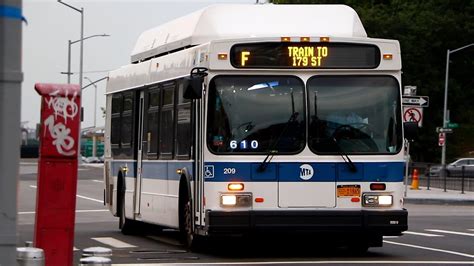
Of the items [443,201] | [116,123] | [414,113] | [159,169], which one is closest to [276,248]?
[159,169]

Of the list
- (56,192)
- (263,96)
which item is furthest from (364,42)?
(56,192)

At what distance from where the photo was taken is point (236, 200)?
1575 centimetres

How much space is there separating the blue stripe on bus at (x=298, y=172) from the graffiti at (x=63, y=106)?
655 cm

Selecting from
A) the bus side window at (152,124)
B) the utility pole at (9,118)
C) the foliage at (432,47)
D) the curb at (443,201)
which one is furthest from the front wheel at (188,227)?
the foliage at (432,47)

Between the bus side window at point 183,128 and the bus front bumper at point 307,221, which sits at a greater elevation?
the bus side window at point 183,128

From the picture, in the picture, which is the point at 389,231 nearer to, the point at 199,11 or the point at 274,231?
the point at 274,231

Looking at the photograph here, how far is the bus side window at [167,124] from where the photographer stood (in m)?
18.0

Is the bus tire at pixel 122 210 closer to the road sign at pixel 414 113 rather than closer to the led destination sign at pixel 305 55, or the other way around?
the led destination sign at pixel 305 55

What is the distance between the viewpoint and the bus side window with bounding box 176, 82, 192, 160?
55.3 feet

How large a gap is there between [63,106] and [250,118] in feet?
22.0

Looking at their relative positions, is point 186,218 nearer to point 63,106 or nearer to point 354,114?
point 354,114

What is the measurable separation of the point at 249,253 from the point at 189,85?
9.37 ft

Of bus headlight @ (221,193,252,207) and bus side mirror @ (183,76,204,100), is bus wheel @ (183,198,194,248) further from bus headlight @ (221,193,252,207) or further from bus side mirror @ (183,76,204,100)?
bus side mirror @ (183,76,204,100)

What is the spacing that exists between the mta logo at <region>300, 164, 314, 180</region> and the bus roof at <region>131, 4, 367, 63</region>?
1.88 meters
